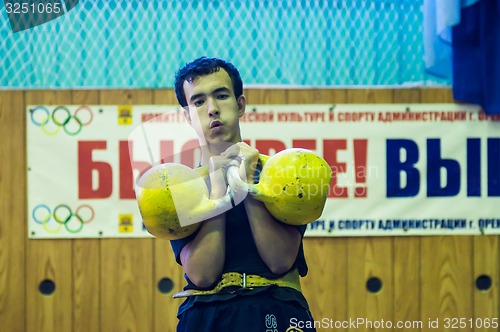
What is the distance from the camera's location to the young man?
1655mm

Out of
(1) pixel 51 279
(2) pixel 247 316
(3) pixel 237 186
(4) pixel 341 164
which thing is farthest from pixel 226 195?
(1) pixel 51 279

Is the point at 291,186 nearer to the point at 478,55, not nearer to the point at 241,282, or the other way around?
the point at 241,282

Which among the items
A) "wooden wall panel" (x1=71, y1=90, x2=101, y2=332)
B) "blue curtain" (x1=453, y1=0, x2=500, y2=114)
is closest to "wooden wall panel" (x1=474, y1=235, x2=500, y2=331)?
"blue curtain" (x1=453, y1=0, x2=500, y2=114)

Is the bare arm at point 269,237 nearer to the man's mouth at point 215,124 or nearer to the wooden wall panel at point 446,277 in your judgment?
the man's mouth at point 215,124

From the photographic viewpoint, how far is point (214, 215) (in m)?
1.65

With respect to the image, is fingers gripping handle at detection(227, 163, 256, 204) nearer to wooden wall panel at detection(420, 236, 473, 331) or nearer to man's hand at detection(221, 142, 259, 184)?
man's hand at detection(221, 142, 259, 184)

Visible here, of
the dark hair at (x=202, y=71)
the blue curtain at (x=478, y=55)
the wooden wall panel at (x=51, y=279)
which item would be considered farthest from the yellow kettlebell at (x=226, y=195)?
the blue curtain at (x=478, y=55)

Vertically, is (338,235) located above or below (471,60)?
below

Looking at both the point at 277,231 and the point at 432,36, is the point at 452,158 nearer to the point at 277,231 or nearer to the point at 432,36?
the point at 432,36

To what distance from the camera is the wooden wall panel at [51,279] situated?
Answer: 3217 mm

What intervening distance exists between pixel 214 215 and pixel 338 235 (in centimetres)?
171

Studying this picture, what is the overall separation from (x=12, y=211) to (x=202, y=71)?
1.78 meters

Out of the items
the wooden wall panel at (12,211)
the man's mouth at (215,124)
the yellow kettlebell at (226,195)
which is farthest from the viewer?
the wooden wall panel at (12,211)

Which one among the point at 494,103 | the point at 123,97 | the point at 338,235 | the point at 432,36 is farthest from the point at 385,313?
the point at 123,97
